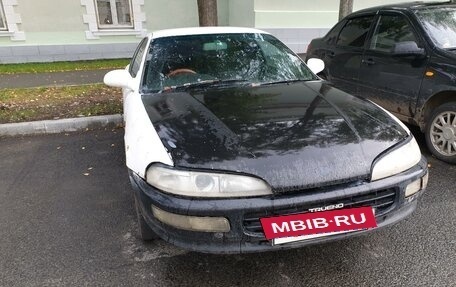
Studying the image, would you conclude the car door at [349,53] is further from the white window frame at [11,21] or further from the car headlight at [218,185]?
the white window frame at [11,21]

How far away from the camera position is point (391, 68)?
4.42 meters

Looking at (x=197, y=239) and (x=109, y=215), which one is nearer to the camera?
(x=197, y=239)

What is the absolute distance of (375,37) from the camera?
477 centimetres

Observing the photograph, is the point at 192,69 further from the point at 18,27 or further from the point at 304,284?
the point at 18,27

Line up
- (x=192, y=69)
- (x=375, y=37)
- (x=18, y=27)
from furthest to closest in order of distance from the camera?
1. (x=18, y=27)
2. (x=375, y=37)
3. (x=192, y=69)

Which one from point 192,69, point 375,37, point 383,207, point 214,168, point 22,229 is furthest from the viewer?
point 375,37

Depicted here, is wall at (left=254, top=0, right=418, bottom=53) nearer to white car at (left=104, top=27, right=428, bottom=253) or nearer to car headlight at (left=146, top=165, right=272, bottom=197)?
white car at (left=104, top=27, right=428, bottom=253)

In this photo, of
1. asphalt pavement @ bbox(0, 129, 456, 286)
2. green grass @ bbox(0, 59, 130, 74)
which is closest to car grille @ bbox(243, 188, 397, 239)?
asphalt pavement @ bbox(0, 129, 456, 286)

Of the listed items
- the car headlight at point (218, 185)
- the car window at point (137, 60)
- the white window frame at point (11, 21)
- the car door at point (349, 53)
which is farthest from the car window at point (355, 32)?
the white window frame at point (11, 21)

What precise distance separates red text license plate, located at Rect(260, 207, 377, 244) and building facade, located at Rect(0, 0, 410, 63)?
9361 mm

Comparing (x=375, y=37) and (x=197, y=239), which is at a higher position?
(x=375, y=37)

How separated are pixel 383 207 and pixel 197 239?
3.56 ft

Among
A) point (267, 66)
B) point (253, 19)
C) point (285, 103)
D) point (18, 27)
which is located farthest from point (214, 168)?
point (18, 27)

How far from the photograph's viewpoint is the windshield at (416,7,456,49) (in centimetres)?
403
